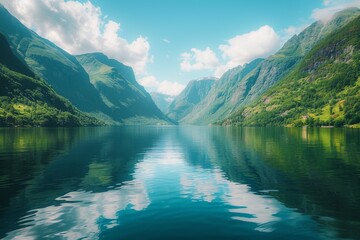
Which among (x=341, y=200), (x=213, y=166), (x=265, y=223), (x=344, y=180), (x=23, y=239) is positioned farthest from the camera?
(x=213, y=166)

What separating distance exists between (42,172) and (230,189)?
92.8ft

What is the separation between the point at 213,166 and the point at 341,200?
26.9m

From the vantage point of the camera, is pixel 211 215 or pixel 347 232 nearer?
pixel 347 232

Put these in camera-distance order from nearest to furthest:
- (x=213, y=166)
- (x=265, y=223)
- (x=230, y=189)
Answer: (x=265, y=223), (x=230, y=189), (x=213, y=166)

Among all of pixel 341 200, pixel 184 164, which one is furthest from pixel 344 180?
pixel 184 164

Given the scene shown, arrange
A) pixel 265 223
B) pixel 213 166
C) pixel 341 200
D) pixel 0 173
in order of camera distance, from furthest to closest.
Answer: pixel 213 166, pixel 0 173, pixel 341 200, pixel 265 223

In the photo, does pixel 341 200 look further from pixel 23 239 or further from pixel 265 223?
pixel 23 239

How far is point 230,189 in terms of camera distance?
36281mm

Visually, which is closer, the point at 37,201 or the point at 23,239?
the point at 23,239

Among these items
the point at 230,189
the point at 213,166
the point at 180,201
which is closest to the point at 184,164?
the point at 213,166

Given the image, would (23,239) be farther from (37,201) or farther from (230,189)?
(230,189)

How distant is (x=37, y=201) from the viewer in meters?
30.2

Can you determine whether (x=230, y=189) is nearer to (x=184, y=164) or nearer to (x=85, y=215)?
(x=85, y=215)

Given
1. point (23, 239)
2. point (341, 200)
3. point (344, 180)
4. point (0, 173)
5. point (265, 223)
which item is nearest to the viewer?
point (23, 239)
